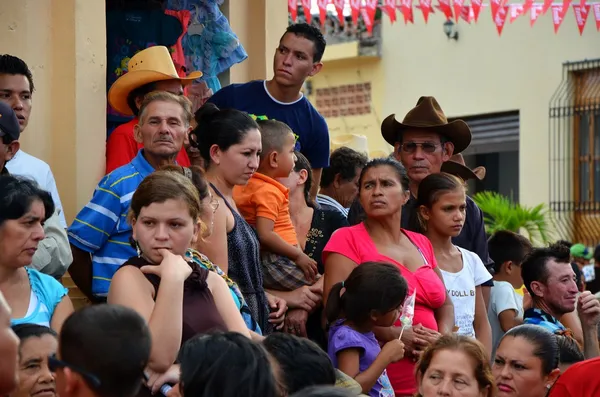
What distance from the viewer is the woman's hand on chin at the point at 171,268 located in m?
4.48

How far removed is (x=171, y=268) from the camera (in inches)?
178

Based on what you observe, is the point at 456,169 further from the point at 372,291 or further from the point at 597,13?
the point at 597,13

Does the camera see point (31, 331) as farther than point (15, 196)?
No

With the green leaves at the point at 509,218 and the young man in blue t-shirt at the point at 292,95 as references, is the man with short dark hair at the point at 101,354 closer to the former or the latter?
the young man in blue t-shirt at the point at 292,95

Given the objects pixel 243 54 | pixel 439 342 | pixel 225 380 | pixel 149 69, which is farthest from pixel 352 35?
pixel 225 380

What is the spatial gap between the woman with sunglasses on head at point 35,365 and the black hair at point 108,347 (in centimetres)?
95

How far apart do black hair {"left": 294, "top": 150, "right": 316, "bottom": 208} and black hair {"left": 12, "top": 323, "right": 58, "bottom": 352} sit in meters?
2.63

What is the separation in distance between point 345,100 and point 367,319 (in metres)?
18.0

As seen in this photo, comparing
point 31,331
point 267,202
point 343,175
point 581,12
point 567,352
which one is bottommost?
point 567,352

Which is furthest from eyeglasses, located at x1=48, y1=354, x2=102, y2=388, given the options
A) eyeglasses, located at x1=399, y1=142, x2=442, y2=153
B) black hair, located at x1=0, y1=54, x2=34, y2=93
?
eyeglasses, located at x1=399, y1=142, x2=442, y2=153

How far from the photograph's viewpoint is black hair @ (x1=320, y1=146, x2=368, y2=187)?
800 centimetres

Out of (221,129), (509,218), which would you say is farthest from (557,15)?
(221,129)

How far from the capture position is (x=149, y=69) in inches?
259

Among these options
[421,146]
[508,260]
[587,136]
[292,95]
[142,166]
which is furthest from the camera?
[587,136]
